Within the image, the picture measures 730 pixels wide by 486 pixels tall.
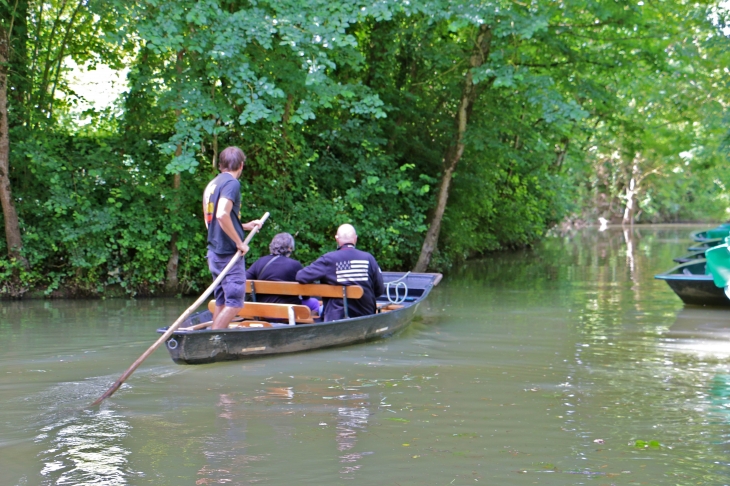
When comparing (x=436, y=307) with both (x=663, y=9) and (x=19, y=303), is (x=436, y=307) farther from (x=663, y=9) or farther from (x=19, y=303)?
(x=663, y=9)

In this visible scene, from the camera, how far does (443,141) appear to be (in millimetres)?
18734

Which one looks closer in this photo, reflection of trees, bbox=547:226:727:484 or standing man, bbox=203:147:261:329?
reflection of trees, bbox=547:226:727:484

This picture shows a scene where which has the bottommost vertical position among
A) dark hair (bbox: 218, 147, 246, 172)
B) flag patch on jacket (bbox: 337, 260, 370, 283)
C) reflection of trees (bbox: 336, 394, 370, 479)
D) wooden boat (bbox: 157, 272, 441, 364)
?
reflection of trees (bbox: 336, 394, 370, 479)

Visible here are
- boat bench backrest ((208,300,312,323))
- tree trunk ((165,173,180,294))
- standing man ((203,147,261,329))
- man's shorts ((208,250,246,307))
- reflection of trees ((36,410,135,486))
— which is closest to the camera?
reflection of trees ((36,410,135,486))

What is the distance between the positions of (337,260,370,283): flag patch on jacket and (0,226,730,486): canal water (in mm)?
763

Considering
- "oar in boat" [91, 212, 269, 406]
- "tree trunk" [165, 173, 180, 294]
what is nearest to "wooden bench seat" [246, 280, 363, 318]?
"oar in boat" [91, 212, 269, 406]

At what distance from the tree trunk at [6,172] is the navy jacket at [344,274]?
21.5 feet

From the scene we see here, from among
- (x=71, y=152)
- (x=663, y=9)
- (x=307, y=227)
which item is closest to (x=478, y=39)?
(x=663, y=9)

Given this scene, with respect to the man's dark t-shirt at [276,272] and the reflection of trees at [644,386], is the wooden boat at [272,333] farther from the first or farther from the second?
the reflection of trees at [644,386]

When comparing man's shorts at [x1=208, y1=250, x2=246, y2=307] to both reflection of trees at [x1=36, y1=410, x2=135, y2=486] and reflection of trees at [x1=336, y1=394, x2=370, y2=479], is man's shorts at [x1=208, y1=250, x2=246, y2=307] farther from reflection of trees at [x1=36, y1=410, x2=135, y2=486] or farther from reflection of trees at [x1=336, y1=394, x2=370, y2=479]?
reflection of trees at [x1=36, y1=410, x2=135, y2=486]

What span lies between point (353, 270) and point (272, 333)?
1.45 metres

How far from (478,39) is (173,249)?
735cm

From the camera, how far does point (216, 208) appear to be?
7594 millimetres

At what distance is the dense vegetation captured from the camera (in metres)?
12.4
